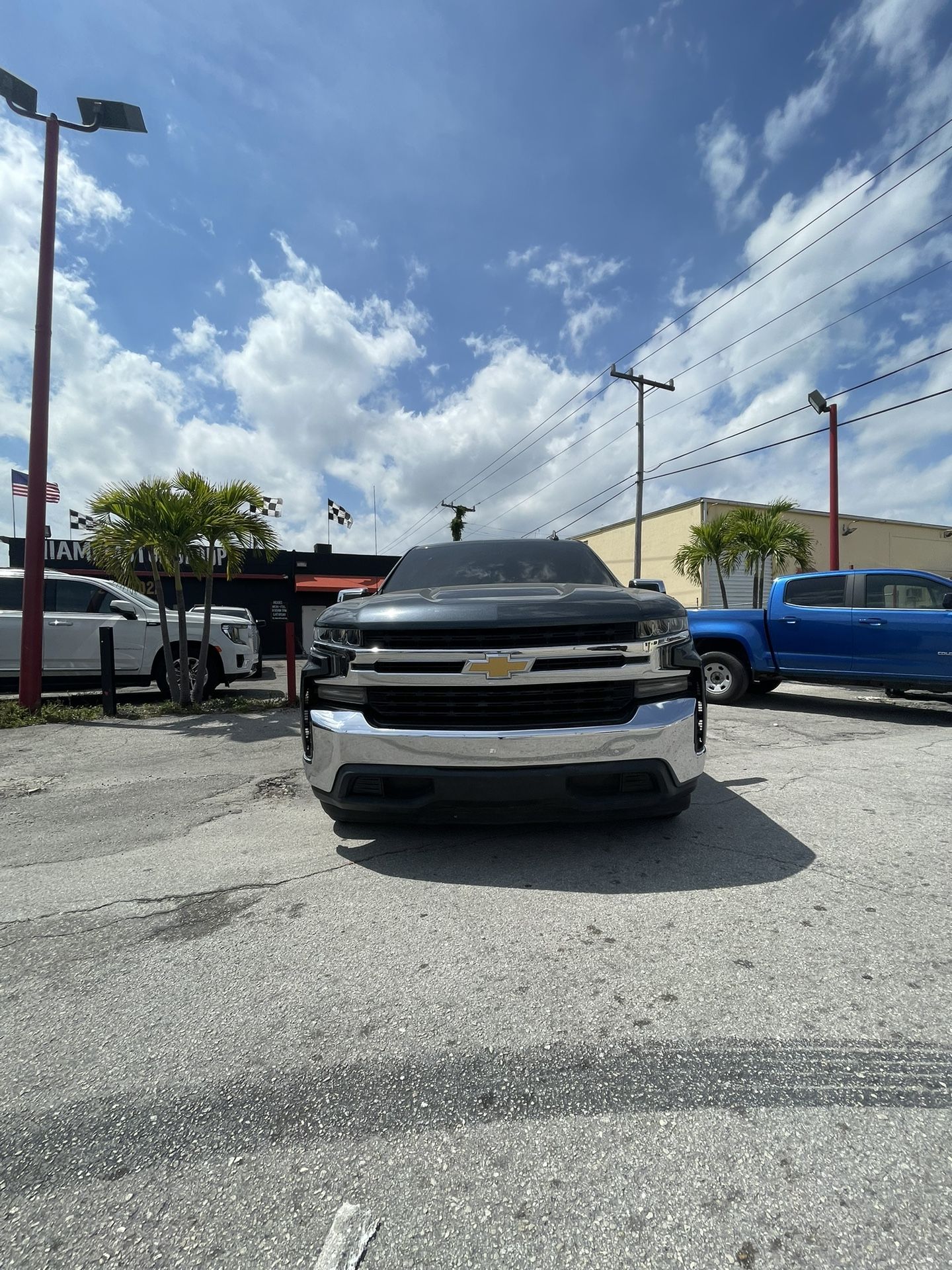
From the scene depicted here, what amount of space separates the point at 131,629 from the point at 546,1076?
892 cm

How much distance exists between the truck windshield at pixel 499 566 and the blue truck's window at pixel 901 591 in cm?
453

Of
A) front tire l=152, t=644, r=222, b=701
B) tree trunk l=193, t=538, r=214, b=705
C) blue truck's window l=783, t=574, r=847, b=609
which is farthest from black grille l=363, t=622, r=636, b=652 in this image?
front tire l=152, t=644, r=222, b=701

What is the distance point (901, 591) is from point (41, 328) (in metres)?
11.2

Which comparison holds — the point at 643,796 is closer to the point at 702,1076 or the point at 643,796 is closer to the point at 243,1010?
the point at 702,1076

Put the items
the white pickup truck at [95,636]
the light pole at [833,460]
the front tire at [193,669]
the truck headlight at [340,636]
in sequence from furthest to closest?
the light pole at [833,460], the front tire at [193,669], the white pickup truck at [95,636], the truck headlight at [340,636]

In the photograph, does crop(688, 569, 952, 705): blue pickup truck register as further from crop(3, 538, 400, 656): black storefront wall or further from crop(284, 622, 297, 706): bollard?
crop(3, 538, 400, 656): black storefront wall

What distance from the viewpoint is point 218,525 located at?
8.02 meters

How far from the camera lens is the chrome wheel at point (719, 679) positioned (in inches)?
315

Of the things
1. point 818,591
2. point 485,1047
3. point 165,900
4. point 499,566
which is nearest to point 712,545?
point 818,591

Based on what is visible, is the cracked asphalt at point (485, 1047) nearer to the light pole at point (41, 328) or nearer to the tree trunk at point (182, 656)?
the tree trunk at point (182, 656)

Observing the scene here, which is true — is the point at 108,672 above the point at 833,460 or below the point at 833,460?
below

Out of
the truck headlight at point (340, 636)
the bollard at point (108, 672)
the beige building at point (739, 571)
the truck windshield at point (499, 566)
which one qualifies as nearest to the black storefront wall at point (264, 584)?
the beige building at point (739, 571)

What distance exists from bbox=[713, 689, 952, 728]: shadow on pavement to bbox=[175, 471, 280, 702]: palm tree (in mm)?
6684

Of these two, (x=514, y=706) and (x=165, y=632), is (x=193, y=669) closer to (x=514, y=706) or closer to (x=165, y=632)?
(x=165, y=632)
